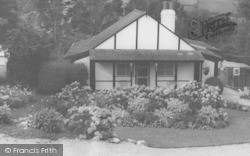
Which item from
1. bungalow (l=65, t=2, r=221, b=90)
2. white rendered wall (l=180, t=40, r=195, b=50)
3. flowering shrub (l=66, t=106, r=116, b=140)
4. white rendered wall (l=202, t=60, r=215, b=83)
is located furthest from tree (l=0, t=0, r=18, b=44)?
flowering shrub (l=66, t=106, r=116, b=140)

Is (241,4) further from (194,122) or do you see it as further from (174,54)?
(194,122)

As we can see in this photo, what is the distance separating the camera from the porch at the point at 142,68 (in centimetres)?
2619

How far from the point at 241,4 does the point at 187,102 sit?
31.1 metres

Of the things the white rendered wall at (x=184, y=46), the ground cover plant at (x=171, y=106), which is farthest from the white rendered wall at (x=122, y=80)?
the ground cover plant at (x=171, y=106)

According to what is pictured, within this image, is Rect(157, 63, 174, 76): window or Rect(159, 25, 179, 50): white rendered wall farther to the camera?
Rect(157, 63, 174, 76): window

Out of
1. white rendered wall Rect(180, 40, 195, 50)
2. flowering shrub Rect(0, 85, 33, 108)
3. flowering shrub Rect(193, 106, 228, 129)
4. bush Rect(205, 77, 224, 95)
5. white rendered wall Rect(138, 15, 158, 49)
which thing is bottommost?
flowering shrub Rect(193, 106, 228, 129)

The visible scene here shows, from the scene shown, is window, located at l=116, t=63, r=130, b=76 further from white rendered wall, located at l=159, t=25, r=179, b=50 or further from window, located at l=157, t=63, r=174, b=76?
white rendered wall, located at l=159, t=25, r=179, b=50

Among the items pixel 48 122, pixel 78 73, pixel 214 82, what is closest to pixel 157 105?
pixel 48 122

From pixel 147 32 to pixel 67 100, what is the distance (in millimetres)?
11768

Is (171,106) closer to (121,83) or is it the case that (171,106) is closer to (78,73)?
(78,73)

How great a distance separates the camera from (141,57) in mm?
26203

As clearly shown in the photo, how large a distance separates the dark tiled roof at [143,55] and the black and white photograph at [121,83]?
0.20ft

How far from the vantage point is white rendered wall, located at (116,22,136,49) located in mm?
25953

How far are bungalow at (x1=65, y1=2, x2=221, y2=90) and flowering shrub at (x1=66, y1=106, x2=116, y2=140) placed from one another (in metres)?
14.0
